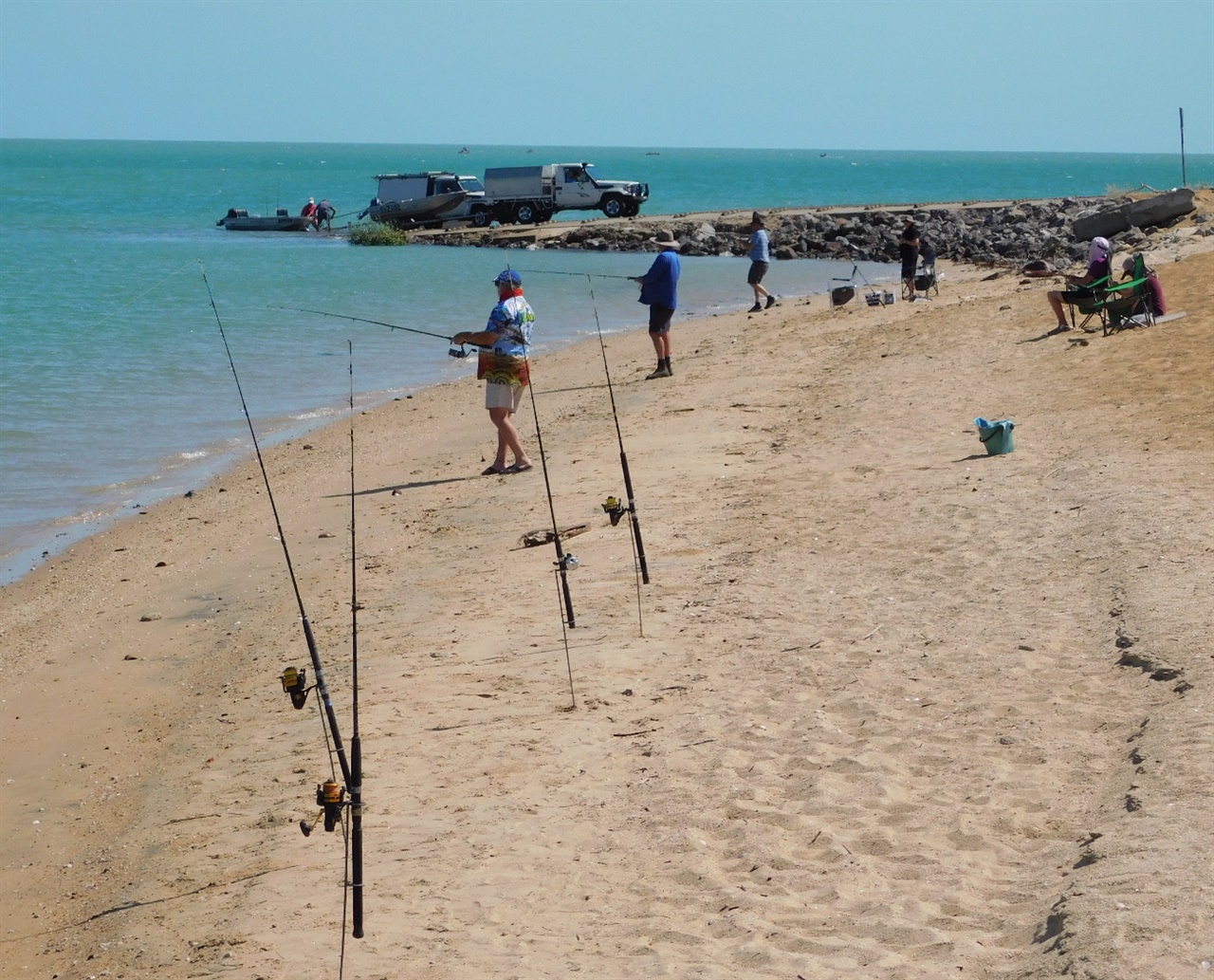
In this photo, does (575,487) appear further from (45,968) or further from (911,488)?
(45,968)

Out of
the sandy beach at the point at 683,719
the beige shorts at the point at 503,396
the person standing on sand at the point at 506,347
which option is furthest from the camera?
the beige shorts at the point at 503,396

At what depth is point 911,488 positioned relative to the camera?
8.55 meters

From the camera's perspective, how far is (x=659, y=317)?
14578 millimetres

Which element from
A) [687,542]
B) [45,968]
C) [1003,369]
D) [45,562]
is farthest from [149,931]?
[1003,369]

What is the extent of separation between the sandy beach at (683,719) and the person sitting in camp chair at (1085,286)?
2.33 m

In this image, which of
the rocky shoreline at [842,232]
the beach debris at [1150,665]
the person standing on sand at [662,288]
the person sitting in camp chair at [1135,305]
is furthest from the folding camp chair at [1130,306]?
the rocky shoreline at [842,232]

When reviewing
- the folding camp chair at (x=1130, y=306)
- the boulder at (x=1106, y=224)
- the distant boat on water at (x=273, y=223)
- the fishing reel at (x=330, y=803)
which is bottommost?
the fishing reel at (x=330, y=803)

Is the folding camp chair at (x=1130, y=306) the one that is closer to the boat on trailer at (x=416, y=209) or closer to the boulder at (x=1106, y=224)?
the boulder at (x=1106, y=224)

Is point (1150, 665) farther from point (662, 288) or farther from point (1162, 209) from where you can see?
point (1162, 209)

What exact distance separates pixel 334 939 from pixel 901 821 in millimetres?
1839

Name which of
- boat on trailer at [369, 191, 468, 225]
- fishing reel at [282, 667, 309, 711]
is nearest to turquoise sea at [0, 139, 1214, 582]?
boat on trailer at [369, 191, 468, 225]

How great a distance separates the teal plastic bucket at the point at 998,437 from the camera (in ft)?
29.7

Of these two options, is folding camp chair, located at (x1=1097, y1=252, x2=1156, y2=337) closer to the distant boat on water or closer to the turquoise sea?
the turquoise sea

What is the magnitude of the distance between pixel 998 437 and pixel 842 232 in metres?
29.9
